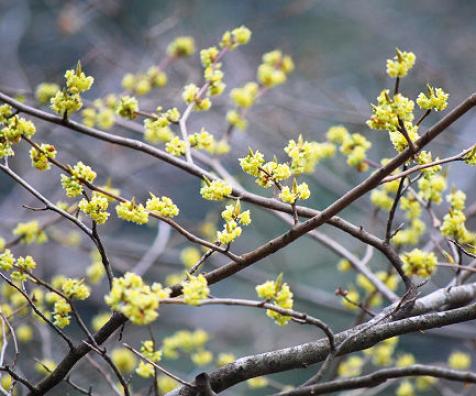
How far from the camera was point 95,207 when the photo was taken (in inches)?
66.1

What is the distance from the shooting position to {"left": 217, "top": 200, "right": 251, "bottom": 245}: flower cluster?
1573 millimetres

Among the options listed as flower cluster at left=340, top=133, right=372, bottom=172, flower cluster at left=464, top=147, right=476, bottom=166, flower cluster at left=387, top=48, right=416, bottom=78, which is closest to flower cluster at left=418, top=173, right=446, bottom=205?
flower cluster at left=340, top=133, right=372, bottom=172

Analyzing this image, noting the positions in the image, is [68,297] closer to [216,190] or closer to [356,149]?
[216,190]

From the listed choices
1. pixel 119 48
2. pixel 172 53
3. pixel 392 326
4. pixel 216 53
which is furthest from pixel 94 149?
pixel 392 326

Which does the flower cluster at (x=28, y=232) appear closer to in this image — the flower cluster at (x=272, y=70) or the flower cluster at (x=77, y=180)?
the flower cluster at (x=77, y=180)

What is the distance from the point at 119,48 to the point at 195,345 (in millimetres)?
3756

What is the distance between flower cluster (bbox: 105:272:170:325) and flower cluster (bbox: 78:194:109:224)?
424mm

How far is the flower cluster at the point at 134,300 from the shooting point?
1264 millimetres

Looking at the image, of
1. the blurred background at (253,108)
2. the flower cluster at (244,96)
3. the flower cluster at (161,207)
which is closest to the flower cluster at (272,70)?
the flower cluster at (244,96)

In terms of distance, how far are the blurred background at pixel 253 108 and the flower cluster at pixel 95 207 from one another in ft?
7.13

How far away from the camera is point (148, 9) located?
823 cm

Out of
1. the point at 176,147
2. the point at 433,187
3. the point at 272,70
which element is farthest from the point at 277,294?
the point at 272,70

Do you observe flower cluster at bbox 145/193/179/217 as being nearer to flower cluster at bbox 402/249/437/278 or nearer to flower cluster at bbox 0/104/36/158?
flower cluster at bbox 0/104/36/158

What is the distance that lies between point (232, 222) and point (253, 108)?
11.6 ft
